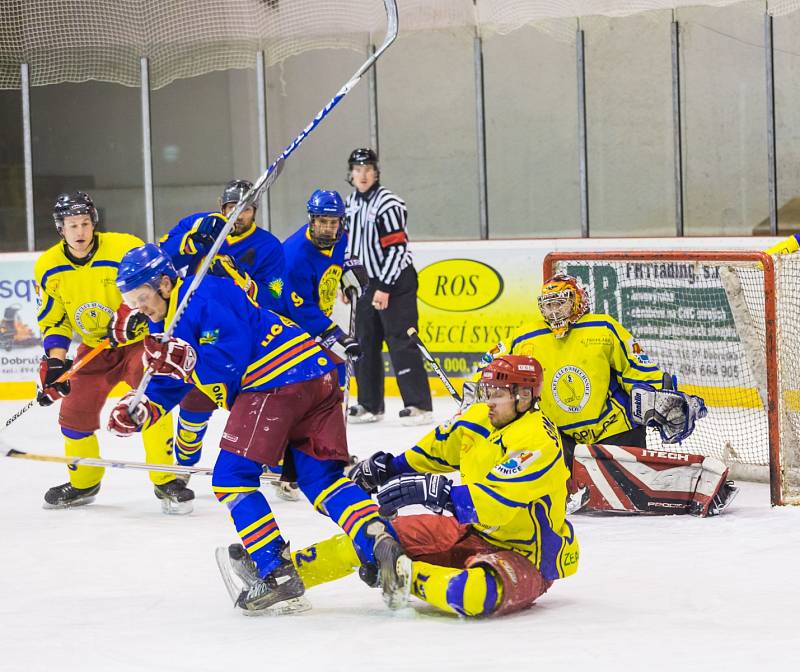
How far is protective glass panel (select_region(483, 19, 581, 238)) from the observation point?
984 centimetres

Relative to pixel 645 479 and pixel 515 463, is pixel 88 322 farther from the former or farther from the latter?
pixel 515 463

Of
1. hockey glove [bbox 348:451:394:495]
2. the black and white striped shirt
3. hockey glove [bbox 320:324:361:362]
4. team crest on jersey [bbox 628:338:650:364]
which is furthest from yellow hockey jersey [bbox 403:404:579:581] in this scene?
the black and white striped shirt

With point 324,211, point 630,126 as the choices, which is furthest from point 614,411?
point 630,126

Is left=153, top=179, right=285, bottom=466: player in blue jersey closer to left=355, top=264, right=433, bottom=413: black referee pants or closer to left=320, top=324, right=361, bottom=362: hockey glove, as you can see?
left=320, top=324, right=361, bottom=362: hockey glove

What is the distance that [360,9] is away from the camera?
8453 millimetres

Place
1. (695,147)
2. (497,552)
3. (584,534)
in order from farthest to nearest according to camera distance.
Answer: (695,147)
(584,534)
(497,552)

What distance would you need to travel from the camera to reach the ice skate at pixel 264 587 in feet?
10.6

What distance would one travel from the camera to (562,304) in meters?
4.49

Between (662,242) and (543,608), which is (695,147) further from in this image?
(543,608)

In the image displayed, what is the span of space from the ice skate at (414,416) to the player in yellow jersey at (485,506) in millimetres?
3167

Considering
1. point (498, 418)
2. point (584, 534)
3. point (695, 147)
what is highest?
point (695, 147)

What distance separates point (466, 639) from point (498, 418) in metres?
0.53

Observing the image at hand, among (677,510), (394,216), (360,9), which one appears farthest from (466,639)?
(360,9)

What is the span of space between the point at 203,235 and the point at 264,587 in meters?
1.89
